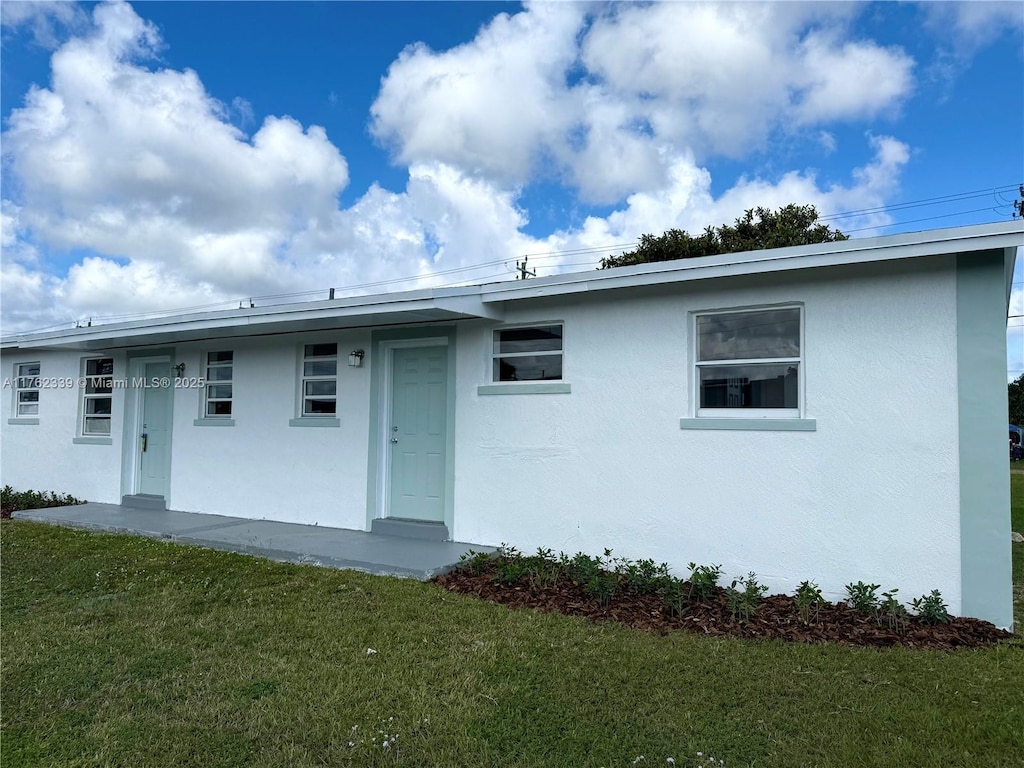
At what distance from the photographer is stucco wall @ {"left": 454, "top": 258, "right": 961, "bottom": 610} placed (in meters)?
5.04

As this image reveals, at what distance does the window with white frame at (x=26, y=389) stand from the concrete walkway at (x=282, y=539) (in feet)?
11.1

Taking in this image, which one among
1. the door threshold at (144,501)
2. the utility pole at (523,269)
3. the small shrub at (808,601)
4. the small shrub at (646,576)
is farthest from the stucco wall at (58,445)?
the utility pole at (523,269)

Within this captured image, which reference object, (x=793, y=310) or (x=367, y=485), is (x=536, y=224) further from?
(x=793, y=310)

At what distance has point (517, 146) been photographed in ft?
44.8

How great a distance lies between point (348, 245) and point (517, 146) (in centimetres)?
954

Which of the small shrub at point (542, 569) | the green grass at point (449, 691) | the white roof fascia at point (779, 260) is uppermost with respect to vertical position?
the white roof fascia at point (779, 260)

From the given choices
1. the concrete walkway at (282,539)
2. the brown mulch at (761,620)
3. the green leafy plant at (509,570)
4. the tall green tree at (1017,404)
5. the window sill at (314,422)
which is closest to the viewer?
the brown mulch at (761,620)

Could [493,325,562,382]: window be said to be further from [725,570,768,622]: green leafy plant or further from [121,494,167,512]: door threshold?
[121,494,167,512]: door threshold

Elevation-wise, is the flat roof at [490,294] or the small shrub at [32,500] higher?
the flat roof at [490,294]

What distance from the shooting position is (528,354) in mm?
7105

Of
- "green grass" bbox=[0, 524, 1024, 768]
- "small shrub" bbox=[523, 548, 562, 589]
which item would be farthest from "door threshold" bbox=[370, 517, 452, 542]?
"green grass" bbox=[0, 524, 1024, 768]

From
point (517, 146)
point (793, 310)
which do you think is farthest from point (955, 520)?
point (517, 146)

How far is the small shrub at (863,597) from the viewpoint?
495 cm

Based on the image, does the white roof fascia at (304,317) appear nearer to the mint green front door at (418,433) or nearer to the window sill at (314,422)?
the mint green front door at (418,433)
